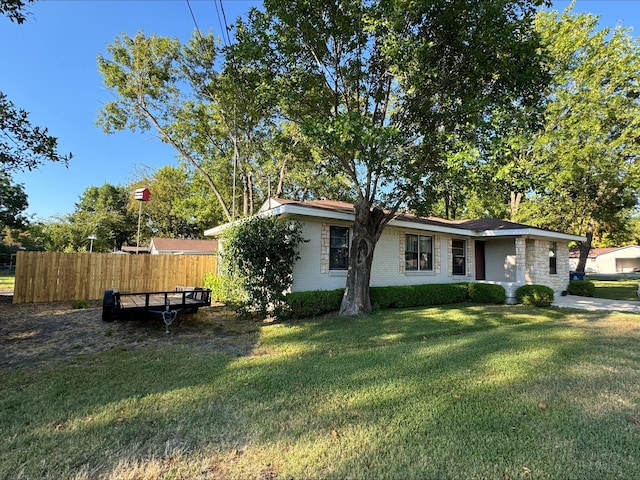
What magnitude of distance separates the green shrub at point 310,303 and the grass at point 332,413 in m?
2.86

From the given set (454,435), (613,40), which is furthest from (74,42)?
(613,40)

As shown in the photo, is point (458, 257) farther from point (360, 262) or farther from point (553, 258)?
point (360, 262)

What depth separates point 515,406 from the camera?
3.40 metres

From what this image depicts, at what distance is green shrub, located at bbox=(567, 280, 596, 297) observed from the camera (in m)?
14.8

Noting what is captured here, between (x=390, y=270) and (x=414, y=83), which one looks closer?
(x=414, y=83)

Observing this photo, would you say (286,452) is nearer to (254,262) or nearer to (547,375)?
(547,375)

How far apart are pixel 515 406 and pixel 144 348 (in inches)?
220

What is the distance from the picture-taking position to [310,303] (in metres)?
9.06

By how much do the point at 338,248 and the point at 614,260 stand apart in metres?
51.4

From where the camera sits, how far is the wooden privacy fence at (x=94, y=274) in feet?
36.7

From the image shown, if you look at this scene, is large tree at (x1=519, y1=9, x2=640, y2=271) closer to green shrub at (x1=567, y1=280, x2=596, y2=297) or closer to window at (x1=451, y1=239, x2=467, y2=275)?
green shrub at (x1=567, y1=280, x2=596, y2=297)

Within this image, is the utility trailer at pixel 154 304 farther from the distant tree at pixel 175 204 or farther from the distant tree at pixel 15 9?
the distant tree at pixel 175 204

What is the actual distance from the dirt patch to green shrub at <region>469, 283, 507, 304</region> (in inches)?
340

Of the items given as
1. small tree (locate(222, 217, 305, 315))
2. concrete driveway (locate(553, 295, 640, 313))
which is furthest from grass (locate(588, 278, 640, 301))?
small tree (locate(222, 217, 305, 315))
